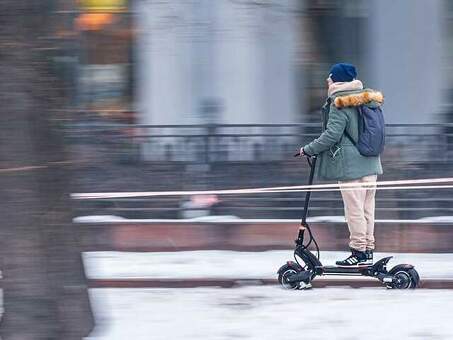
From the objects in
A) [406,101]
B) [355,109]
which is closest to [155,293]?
[355,109]

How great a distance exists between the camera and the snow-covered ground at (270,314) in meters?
7.33

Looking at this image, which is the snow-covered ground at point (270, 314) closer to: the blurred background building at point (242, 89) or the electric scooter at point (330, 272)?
the electric scooter at point (330, 272)

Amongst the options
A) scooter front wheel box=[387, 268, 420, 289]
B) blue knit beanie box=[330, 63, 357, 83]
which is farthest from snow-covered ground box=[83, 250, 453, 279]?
blue knit beanie box=[330, 63, 357, 83]

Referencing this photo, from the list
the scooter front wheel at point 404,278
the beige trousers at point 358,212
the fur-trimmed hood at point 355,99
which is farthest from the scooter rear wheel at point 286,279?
the fur-trimmed hood at point 355,99

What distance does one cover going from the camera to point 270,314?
7.94 meters

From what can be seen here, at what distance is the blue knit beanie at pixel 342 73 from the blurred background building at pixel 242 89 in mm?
2215

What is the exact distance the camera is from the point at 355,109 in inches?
344

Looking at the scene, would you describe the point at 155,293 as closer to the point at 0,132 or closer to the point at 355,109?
the point at 355,109

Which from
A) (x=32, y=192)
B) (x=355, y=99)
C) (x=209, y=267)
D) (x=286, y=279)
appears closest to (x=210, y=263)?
(x=209, y=267)

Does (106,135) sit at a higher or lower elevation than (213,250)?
higher

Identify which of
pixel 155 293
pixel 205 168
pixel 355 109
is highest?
pixel 355 109

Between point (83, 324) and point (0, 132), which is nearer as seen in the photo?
point (0, 132)

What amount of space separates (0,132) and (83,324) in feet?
4.29

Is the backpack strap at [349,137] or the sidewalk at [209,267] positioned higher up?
the backpack strap at [349,137]
